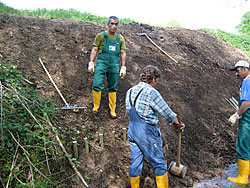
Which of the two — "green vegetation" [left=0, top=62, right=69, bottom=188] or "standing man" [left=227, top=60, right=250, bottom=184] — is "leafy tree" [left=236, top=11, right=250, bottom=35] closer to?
"standing man" [left=227, top=60, right=250, bottom=184]

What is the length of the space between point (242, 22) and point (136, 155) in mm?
31783

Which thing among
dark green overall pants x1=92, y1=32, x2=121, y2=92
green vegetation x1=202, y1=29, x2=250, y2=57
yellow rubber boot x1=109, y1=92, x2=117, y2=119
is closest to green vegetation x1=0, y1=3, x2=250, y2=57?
green vegetation x1=202, y1=29, x2=250, y2=57

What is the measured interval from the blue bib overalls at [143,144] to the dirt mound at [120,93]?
0.72 m

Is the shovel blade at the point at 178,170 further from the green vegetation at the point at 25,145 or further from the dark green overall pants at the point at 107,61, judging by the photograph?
the dark green overall pants at the point at 107,61

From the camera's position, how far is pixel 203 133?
5.07m

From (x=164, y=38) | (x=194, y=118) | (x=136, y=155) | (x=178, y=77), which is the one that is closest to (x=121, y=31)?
(x=164, y=38)

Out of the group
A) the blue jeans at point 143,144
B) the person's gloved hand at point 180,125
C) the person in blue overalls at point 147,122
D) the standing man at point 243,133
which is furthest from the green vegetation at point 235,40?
the blue jeans at point 143,144

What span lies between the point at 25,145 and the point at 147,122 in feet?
5.83

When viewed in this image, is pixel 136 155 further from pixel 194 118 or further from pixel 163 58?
pixel 163 58

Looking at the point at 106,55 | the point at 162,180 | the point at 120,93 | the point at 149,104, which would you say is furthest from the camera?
the point at 120,93

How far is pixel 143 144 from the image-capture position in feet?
9.02

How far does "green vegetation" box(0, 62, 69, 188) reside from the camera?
2.68 metres

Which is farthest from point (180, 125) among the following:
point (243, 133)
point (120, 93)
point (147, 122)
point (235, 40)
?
point (235, 40)

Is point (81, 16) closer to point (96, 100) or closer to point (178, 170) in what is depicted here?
point (96, 100)
